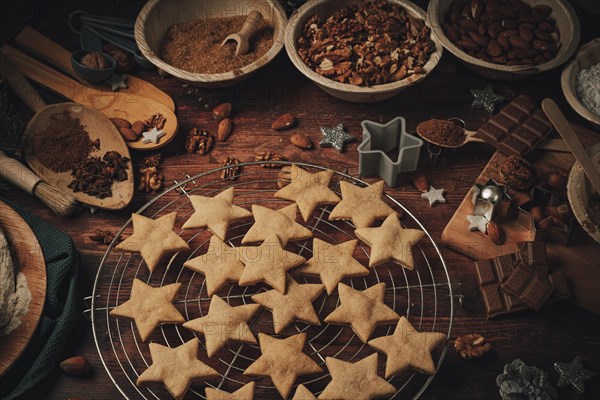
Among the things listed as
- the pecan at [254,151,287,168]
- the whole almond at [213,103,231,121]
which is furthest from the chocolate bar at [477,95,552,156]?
the whole almond at [213,103,231,121]

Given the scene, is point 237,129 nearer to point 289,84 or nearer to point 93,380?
point 289,84

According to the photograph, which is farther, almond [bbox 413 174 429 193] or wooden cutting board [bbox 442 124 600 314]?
almond [bbox 413 174 429 193]

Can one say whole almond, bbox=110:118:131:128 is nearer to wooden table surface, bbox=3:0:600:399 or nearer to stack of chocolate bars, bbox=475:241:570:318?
wooden table surface, bbox=3:0:600:399

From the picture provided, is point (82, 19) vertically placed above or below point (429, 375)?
above

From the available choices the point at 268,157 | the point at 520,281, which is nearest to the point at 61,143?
the point at 268,157

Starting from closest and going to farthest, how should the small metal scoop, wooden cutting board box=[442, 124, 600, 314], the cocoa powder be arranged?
wooden cutting board box=[442, 124, 600, 314] < the cocoa powder < the small metal scoop

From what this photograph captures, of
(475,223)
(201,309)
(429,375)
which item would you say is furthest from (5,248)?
(475,223)
